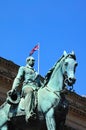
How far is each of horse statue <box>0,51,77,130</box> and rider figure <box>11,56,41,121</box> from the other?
0.59 ft

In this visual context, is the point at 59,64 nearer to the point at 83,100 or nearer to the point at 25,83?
the point at 25,83

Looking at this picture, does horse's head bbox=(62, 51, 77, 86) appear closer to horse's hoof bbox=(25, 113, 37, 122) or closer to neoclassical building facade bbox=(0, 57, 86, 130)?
horse's hoof bbox=(25, 113, 37, 122)

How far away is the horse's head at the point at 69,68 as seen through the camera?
1121cm

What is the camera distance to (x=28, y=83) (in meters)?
11.8

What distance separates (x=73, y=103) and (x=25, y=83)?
36437 millimetres

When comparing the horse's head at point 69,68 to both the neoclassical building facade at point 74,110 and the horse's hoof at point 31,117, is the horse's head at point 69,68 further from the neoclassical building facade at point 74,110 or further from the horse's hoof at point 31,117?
the neoclassical building facade at point 74,110

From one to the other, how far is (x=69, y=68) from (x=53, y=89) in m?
0.62

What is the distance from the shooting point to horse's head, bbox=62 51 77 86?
11.2 m

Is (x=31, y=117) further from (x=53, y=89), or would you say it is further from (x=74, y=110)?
(x=74, y=110)

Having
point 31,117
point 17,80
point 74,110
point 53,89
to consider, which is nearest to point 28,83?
point 17,80

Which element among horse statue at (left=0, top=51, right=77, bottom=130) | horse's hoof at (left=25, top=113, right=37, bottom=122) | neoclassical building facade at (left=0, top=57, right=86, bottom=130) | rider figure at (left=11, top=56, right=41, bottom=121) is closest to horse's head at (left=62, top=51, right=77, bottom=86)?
horse statue at (left=0, top=51, right=77, bottom=130)

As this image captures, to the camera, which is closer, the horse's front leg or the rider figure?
the horse's front leg

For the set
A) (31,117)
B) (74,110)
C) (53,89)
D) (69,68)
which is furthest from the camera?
(74,110)

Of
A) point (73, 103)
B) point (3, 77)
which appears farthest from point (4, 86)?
point (73, 103)
